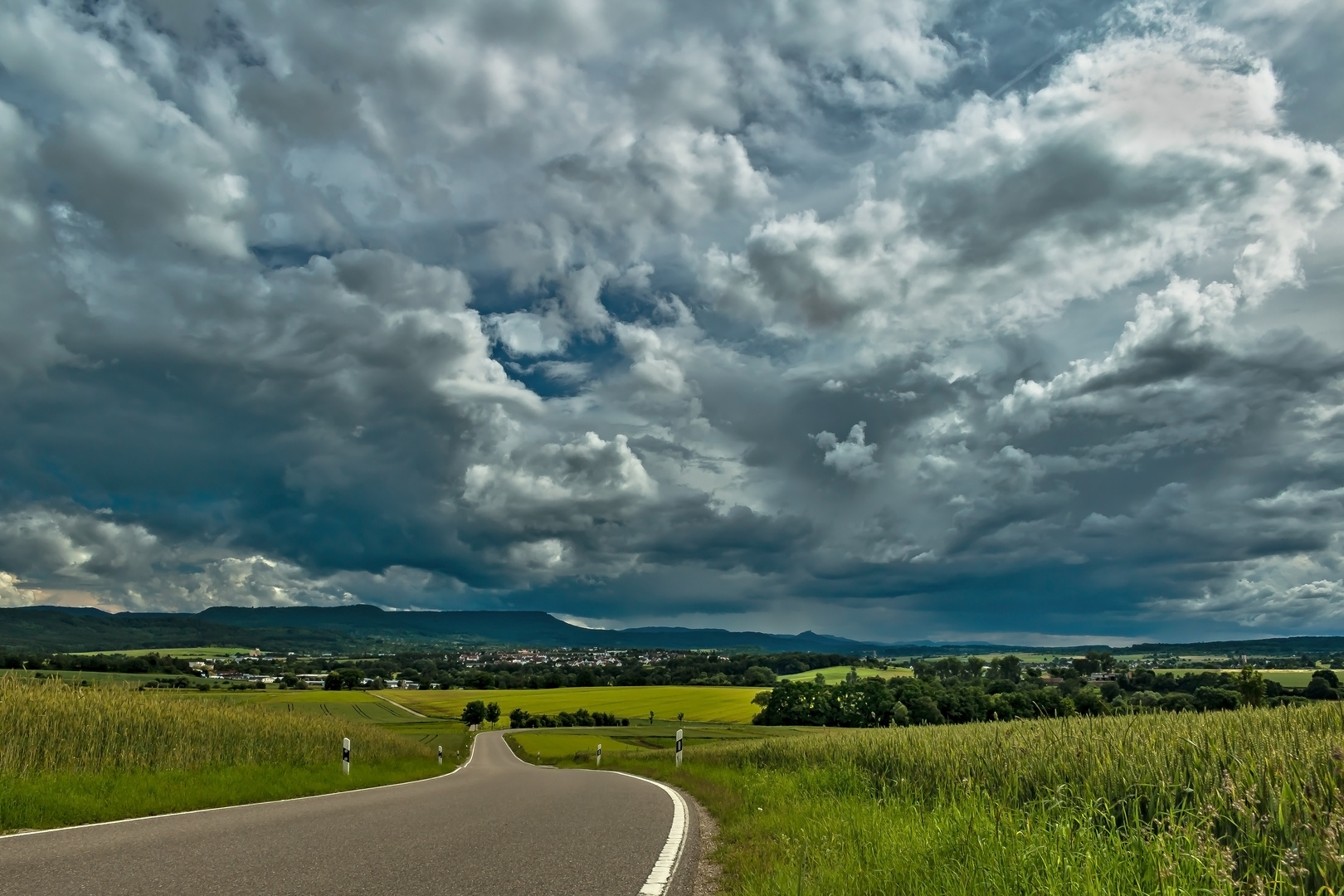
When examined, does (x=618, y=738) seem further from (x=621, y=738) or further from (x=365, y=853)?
(x=365, y=853)

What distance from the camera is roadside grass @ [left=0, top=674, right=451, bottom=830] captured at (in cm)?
1326

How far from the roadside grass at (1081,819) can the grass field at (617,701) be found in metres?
90.9

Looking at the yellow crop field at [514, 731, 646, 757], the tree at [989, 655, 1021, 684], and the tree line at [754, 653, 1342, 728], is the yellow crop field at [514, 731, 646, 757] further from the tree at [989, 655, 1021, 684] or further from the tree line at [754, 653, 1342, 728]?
the tree at [989, 655, 1021, 684]

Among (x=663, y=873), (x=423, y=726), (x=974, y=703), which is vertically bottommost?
(x=423, y=726)

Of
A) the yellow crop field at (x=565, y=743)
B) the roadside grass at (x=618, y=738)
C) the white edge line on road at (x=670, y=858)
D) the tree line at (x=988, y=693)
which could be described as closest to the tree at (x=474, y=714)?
the roadside grass at (x=618, y=738)

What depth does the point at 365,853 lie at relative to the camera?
8.91m

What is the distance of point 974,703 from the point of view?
221ft

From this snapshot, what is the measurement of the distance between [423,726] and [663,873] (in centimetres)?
9622

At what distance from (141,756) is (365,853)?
13.2m

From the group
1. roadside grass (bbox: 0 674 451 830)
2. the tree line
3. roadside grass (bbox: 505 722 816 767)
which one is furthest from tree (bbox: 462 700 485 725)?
roadside grass (bbox: 0 674 451 830)

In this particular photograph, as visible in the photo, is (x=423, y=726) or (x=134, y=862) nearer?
(x=134, y=862)

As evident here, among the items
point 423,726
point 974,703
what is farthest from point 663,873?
point 423,726

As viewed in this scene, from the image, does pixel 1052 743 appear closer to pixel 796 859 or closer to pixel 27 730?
pixel 796 859

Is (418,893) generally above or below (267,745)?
above
